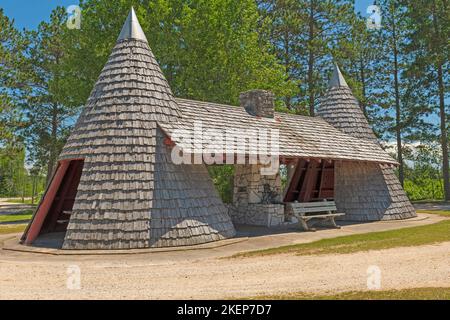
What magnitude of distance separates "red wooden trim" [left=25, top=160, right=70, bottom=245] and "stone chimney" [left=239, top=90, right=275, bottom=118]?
7869 millimetres

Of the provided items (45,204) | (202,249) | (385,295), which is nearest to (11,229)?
(45,204)

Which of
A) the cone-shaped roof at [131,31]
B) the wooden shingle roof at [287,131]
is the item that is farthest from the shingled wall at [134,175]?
the wooden shingle roof at [287,131]

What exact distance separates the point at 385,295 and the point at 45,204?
31.2 ft

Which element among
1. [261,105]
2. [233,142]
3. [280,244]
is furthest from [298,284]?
[261,105]

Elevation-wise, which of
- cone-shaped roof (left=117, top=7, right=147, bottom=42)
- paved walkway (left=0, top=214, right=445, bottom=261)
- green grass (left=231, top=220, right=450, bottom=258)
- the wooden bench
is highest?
cone-shaped roof (left=117, top=7, right=147, bottom=42)

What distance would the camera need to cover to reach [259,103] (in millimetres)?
16281

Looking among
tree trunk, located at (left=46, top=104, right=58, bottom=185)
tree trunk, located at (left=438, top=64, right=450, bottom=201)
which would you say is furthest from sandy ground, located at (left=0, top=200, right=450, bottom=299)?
tree trunk, located at (left=46, top=104, right=58, bottom=185)

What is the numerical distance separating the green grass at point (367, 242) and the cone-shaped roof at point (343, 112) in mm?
6601

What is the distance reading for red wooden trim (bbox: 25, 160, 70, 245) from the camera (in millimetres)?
10922

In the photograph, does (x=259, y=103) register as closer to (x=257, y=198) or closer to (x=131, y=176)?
(x=257, y=198)

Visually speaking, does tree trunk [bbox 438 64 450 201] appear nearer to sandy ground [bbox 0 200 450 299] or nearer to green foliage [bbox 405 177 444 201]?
green foliage [bbox 405 177 444 201]

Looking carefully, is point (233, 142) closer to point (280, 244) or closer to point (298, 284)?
point (280, 244)

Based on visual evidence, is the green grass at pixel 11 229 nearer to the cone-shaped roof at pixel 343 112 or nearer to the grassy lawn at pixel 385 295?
the grassy lawn at pixel 385 295

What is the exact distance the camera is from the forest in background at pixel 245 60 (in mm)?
23047
